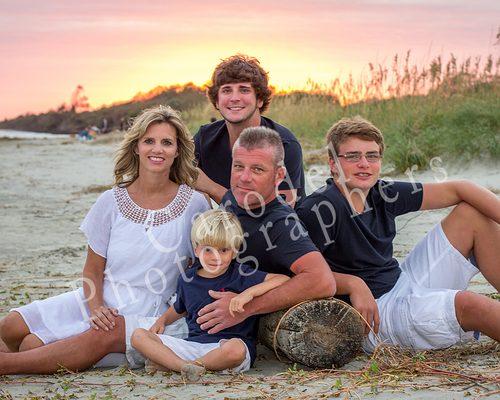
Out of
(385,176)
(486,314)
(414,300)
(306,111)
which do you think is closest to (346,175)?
(414,300)

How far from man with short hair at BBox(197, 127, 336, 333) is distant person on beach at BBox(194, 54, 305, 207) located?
996mm

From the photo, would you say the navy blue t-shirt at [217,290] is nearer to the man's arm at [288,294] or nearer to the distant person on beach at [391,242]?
the man's arm at [288,294]

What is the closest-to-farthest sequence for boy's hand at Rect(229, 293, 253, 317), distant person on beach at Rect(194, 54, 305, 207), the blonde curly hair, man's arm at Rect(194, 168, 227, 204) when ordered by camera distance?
boy's hand at Rect(229, 293, 253, 317), the blonde curly hair, man's arm at Rect(194, 168, 227, 204), distant person on beach at Rect(194, 54, 305, 207)

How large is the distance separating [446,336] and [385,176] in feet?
19.4

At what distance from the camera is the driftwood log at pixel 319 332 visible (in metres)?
4.20

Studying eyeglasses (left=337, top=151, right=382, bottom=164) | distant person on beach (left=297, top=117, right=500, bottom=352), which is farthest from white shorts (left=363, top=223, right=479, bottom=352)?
eyeglasses (left=337, top=151, right=382, bottom=164)

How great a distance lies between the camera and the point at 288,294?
13.5 ft

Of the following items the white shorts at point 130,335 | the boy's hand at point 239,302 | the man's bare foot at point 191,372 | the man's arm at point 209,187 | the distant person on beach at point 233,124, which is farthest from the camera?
the distant person on beach at point 233,124

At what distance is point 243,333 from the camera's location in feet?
13.9

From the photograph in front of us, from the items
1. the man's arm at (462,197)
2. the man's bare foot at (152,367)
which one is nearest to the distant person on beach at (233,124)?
the man's arm at (462,197)

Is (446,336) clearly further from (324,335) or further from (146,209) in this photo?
(146,209)

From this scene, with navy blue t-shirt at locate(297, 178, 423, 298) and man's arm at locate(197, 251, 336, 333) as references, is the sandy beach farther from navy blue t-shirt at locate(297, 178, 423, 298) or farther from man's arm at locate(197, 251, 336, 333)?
navy blue t-shirt at locate(297, 178, 423, 298)

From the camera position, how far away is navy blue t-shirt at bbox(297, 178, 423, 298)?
14.2 ft

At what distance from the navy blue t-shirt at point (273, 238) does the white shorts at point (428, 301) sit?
2.11 feet
